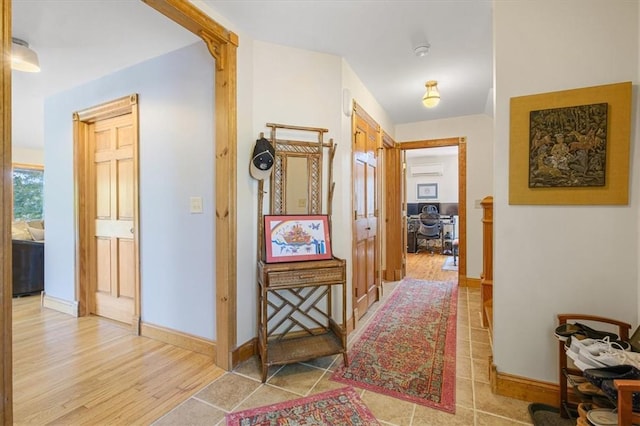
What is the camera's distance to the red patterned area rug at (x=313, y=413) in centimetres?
157

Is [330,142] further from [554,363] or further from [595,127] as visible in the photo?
[554,363]

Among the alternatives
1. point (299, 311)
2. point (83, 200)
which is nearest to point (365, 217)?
point (299, 311)

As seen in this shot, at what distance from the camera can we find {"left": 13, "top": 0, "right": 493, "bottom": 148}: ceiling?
1.94 m

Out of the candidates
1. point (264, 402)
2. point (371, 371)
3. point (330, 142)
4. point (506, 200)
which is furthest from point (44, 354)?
point (506, 200)

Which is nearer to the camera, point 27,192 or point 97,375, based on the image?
point 97,375

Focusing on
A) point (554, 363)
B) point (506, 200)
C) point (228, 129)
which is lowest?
point (554, 363)

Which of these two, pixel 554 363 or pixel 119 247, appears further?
pixel 119 247

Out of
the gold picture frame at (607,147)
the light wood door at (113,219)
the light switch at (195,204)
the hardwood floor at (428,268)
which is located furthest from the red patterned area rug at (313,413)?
the hardwood floor at (428,268)

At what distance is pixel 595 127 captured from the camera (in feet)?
5.19

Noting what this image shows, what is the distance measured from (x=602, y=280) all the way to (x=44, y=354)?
12.6 ft

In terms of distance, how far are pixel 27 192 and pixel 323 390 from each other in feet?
25.5

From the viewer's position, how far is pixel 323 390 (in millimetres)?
1855

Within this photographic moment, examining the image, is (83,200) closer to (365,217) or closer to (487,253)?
(365,217)

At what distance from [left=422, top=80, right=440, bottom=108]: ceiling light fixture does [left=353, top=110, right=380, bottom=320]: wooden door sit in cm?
66
